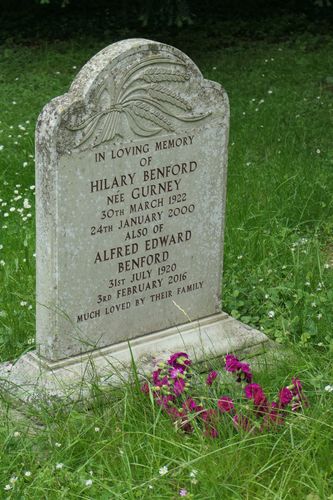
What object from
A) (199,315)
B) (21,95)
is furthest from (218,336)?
(21,95)

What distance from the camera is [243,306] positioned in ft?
18.0

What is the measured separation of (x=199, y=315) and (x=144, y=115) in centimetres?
116

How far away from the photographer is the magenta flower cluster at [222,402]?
153 inches

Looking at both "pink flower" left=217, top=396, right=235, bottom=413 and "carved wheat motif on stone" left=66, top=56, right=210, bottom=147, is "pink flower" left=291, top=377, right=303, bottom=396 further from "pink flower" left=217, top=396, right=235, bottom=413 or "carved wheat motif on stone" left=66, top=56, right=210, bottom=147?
"carved wheat motif on stone" left=66, top=56, right=210, bottom=147

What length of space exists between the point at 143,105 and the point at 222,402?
1407 mm

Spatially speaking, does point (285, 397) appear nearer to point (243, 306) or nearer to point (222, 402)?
point (222, 402)

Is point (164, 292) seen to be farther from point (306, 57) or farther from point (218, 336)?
point (306, 57)

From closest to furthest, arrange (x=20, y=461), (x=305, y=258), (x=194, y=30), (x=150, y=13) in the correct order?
→ (x=20, y=461) → (x=305, y=258) → (x=150, y=13) → (x=194, y=30)

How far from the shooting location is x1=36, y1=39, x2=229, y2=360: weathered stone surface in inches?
169

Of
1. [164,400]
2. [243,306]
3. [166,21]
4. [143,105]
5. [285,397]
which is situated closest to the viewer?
[285,397]

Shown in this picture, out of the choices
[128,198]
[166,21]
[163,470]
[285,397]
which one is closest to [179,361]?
[285,397]

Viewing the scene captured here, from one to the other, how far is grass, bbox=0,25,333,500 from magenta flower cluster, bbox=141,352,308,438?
2.2 inches

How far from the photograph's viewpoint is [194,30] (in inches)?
494

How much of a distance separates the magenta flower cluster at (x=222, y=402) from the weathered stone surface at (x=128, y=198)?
49 cm
